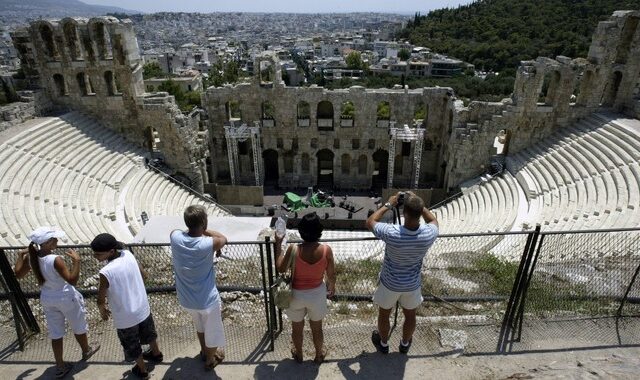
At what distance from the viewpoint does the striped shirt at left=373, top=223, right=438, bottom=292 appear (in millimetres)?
4383

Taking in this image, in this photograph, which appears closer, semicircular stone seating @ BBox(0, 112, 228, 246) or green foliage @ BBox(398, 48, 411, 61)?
semicircular stone seating @ BBox(0, 112, 228, 246)

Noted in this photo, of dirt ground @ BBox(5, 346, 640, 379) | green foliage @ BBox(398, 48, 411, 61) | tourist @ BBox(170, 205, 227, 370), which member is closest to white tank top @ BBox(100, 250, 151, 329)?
tourist @ BBox(170, 205, 227, 370)

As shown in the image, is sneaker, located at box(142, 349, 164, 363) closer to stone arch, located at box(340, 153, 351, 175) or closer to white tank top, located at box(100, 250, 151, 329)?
white tank top, located at box(100, 250, 151, 329)

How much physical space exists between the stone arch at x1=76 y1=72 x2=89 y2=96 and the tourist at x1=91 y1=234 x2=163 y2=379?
1873cm

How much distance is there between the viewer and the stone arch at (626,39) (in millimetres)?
17625

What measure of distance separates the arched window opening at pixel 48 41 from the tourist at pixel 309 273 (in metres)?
20.1

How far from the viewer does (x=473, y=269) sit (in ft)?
25.1

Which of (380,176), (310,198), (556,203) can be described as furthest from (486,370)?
(380,176)

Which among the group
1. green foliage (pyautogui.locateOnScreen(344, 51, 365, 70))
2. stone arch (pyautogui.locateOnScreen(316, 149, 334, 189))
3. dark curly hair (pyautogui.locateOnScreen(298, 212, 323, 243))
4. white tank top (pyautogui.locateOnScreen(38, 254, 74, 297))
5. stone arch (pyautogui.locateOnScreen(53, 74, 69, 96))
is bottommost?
green foliage (pyautogui.locateOnScreen(344, 51, 365, 70))

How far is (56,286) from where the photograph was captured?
4.52 metres

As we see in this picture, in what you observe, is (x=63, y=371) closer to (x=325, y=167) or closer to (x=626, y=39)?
(x=325, y=167)

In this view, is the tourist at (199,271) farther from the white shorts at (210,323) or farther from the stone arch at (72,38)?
the stone arch at (72,38)

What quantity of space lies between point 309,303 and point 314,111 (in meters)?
18.8

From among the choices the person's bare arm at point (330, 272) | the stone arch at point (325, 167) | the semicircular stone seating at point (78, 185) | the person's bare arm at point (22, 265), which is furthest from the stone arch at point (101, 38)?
the person's bare arm at point (330, 272)
